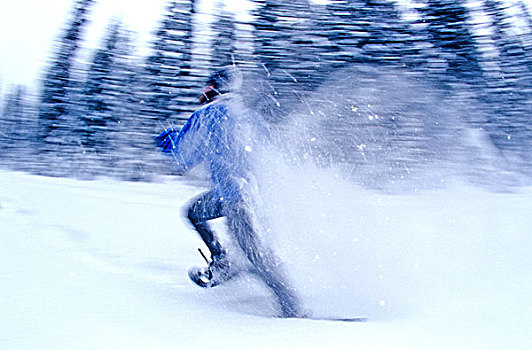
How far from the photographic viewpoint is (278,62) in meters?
7.80

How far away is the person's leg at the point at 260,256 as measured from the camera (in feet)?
6.11

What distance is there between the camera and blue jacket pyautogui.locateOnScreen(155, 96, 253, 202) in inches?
73.6

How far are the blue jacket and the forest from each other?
5.70m

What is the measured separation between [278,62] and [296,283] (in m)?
6.39

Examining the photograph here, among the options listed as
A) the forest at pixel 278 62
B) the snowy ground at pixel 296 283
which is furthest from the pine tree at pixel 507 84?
the snowy ground at pixel 296 283

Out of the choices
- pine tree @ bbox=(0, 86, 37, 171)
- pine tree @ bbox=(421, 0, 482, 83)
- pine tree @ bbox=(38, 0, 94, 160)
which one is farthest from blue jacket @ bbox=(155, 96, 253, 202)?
pine tree @ bbox=(0, 86, 37, 171)

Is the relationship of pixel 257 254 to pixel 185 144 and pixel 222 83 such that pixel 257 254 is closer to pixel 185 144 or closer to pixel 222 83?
pixel 185 144

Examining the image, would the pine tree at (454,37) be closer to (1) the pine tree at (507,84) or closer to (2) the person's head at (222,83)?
(1) the pine tree at (507,84)

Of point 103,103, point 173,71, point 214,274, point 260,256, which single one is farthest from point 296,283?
point 103,103

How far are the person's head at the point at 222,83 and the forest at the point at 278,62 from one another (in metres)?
5.51

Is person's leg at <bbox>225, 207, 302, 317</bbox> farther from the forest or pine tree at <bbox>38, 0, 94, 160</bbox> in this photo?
pine tree at <bbox>38, 0, 94, 160</bbox>

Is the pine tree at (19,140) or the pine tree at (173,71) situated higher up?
the pine tree at (173,71)

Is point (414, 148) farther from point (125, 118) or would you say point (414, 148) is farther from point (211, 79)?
point (125, 118)

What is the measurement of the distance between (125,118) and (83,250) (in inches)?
269
